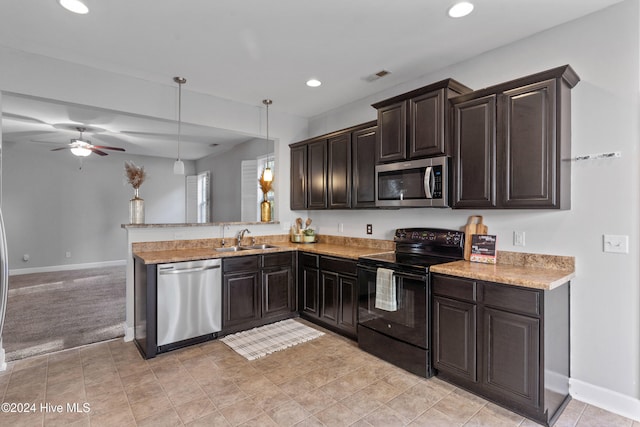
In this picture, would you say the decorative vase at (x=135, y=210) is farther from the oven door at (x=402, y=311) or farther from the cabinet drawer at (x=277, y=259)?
the oven door at (x=402, y=311)

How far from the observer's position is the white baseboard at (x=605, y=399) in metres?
2.15

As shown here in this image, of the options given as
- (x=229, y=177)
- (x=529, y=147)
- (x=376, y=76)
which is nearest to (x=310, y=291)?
(x=376, y=76)

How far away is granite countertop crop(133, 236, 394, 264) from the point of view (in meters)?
3.27

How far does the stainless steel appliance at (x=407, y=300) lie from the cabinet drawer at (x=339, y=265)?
0.58 ft

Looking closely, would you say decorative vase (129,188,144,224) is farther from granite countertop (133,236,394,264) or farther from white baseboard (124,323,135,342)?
white baseboard (124,323,135,342)

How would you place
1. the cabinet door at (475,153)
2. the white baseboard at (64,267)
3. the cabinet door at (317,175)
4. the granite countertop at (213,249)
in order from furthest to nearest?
1. the white baseboard at (64,267)
2. the cabinet door at (317,175)
3. the granite countertop at (213,249)
4. the cabinet door at (475,153)

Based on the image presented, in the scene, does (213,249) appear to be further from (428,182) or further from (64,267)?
(64,267)

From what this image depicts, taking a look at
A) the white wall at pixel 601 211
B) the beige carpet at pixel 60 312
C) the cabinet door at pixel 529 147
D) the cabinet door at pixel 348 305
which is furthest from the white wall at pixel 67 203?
the white wall at pixel 601 211

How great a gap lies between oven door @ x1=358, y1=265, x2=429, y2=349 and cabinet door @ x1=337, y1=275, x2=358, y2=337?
0.18 metres

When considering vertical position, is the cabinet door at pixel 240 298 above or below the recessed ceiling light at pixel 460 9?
below

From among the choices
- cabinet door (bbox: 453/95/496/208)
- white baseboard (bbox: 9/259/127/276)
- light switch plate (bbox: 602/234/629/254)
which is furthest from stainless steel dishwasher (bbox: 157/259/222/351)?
white baseboard (bbox: 9/259/127/276)

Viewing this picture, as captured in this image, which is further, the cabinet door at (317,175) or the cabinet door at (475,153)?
the cabinet door at (317,175)

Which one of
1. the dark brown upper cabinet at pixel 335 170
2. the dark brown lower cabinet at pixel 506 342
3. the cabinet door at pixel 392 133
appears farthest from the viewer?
the dark brown upper cabinet at pixel 335 170

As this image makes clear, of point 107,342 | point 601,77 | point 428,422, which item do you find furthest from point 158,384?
point 601,77
